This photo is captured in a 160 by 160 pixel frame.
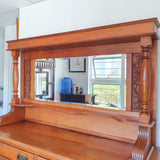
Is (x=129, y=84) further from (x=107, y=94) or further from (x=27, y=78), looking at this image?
(x=27, y=78)

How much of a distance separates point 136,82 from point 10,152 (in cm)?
115

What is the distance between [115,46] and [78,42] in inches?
11.9

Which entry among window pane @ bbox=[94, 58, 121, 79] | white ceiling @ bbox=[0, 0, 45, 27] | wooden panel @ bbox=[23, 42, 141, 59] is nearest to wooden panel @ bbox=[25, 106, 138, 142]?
window pane @ bbox=[94, 58, 121, 79]

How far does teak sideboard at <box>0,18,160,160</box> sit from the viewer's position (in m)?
1.13

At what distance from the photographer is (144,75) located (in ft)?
3.72

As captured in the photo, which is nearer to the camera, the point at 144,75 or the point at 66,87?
the point at 144,75

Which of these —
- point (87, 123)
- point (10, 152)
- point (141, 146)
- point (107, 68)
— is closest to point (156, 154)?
point (141, 146)

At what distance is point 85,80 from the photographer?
1.62 metres

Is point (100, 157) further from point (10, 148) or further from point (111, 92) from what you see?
point (10, 148)

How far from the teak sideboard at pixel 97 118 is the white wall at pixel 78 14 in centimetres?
21

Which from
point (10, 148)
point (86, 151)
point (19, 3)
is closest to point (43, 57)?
point (19, 3)

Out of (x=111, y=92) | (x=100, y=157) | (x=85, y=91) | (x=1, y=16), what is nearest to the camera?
(x=100, y=157)

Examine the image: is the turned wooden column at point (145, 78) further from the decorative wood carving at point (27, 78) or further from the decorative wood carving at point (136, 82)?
the decorative wood carving at point (27, 78)

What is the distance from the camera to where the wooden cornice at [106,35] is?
110 centimetres
